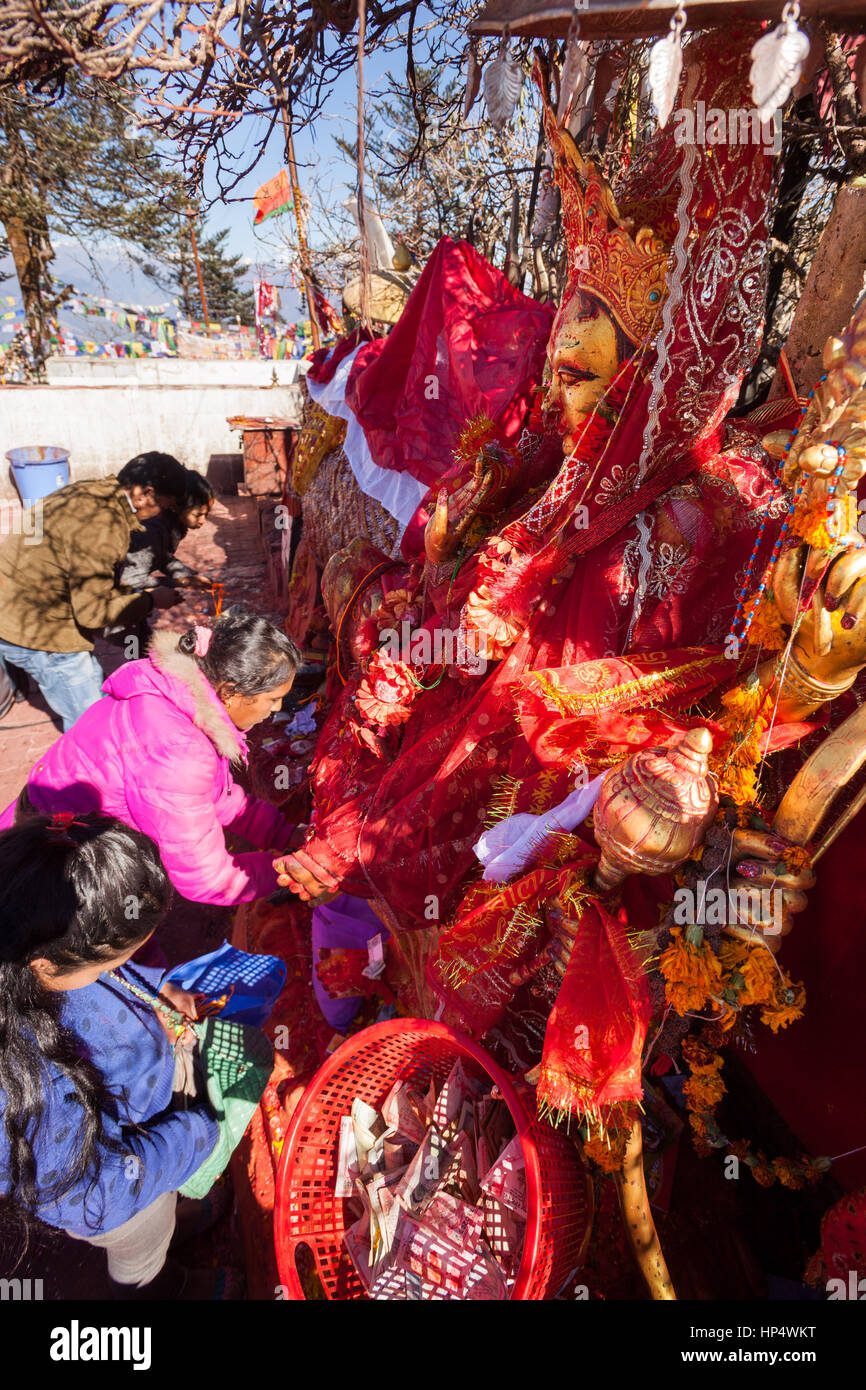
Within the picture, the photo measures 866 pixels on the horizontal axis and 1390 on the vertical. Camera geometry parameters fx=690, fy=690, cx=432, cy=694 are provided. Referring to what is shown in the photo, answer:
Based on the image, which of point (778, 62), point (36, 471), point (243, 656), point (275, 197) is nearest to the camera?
point (778, 62)

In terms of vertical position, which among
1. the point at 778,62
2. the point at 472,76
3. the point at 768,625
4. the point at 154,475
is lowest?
the point at 768,625

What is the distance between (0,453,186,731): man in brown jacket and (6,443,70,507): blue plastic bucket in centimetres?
548

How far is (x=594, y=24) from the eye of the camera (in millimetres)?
1133

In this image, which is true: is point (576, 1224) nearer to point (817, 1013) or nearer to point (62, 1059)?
point (817, 1013)

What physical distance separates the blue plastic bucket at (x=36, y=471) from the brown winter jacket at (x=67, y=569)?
5.62m

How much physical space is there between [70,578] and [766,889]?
12.2 feet

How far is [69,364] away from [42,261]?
1.92 meters

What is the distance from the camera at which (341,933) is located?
9.16ft

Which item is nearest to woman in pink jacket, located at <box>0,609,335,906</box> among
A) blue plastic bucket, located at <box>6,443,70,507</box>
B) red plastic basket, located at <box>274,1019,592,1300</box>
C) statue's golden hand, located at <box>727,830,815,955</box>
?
red plastic basket, located at <box>274,1019,592,1300</box>

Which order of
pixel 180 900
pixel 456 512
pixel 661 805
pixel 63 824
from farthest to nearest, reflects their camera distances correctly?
1. pixel 180 900
2. pixel 456 512
3. pixel 63 824
4. pixel 661 805

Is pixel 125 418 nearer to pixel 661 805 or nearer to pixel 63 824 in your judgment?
pixel 63 824

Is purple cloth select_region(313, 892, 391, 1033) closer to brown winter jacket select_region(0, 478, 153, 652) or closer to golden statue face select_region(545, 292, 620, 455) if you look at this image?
golden statue face select_region(545, 292, 620, 455)

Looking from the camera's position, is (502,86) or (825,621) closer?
(825,621)

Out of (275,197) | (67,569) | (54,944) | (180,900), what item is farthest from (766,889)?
(275,197)
